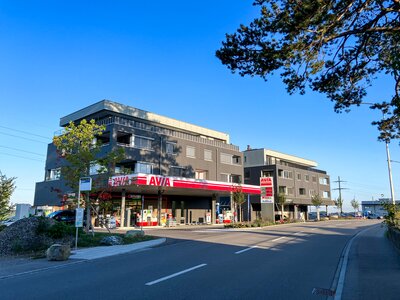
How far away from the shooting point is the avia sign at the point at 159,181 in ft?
112

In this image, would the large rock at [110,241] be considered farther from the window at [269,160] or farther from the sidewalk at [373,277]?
the window at [269,160]

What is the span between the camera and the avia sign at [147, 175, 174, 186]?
112ft

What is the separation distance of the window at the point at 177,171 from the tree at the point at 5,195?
26.6 m

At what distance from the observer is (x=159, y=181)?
116ft

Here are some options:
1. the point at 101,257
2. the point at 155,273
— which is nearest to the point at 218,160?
the point at 101,257

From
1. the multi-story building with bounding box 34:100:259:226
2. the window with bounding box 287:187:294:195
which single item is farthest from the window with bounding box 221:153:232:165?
the window with bounding box 287:187:294:195

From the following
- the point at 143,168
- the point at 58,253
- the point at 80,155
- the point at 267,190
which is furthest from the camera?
the point at 267,190

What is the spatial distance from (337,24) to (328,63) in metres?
2.10

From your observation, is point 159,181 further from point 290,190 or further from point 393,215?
point 290,190

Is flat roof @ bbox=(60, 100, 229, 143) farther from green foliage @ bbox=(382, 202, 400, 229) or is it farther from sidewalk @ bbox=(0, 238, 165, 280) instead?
green foliage @ bbox=(382, 202, 400, 229)

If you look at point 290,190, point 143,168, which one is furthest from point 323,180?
point 143,168

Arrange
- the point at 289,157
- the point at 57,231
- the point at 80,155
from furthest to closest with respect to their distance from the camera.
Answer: the point at 289,157, the point at 80,155, the point at 57,231

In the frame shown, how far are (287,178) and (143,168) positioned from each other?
134ft

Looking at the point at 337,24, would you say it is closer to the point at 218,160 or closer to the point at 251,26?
the point at 251,26
